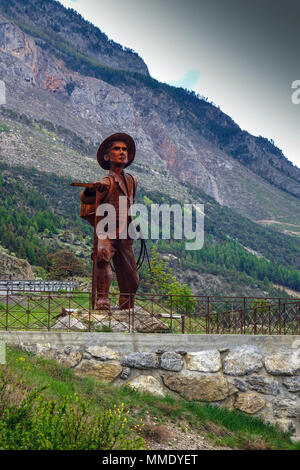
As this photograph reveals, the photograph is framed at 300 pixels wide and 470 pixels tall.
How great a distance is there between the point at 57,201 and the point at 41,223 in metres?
15.3

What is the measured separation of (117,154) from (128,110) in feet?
450

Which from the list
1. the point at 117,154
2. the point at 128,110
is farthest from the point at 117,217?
the point at 128,110

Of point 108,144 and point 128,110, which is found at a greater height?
point 128,110

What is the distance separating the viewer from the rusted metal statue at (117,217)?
1295 cm

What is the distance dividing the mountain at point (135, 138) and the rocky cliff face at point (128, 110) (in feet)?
1.11

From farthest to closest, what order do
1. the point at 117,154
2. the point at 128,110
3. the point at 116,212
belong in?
Answer: the point at 128,110
the point at 117,154
the point at 116,212

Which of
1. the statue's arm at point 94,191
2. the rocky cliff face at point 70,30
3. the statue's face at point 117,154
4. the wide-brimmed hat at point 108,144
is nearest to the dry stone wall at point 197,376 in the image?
the statue's arm at point 94,191

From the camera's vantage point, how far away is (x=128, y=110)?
14700cm

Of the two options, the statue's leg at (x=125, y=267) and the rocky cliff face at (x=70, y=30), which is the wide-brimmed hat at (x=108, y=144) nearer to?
the statue's leg at (x=125, y=267)

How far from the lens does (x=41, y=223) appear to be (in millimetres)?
55406

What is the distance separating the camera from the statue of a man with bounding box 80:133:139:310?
13.0 metres

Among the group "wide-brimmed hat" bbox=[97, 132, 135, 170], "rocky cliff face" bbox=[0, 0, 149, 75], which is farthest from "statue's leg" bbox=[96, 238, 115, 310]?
"rocky cliff face" bbox=[0, 0, 149, 75]

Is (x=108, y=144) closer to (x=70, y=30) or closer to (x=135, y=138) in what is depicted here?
(x=135, y=138)
